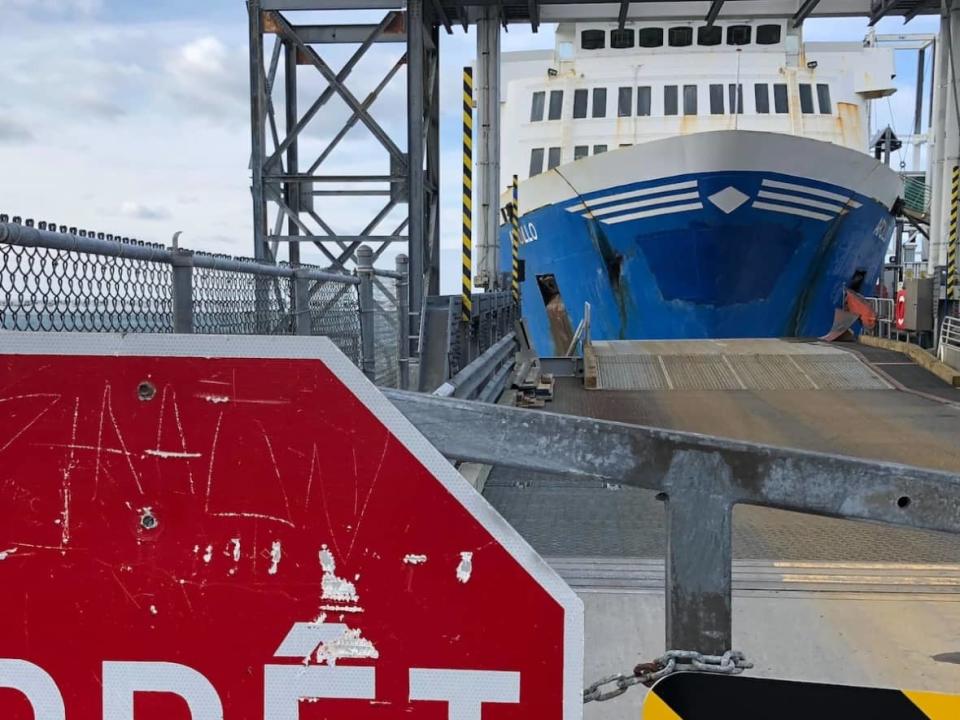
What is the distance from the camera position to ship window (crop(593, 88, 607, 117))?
884 inches

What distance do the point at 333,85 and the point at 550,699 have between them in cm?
940

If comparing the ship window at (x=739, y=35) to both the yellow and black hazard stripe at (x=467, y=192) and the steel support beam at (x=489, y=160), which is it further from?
the yellow and black hazard stripe at (x=467, y=192)

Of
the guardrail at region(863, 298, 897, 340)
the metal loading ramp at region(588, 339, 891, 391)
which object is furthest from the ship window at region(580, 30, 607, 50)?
the metal loading ramp at region(588, 339, 891, 391)

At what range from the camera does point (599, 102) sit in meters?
22.5

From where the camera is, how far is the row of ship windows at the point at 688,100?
2214 cm

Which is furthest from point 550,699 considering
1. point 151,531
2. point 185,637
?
point 151,531

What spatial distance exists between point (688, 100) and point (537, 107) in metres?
3.77

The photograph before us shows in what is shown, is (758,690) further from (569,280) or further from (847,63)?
(847,63)

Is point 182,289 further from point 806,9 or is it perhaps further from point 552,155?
point 552,155

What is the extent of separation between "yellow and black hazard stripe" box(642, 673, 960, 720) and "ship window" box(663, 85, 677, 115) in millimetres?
21946

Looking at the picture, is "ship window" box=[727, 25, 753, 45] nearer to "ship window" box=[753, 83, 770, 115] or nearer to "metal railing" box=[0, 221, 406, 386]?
"ship window" box=[753, 83, 770, 115]

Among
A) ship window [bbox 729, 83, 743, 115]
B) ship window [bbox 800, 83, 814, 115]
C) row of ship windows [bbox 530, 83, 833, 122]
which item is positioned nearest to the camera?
ship window [bbox 729, 83, 743, 115]

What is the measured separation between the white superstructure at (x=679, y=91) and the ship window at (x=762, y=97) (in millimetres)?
25

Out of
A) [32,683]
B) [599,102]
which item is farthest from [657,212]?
[32,683]
